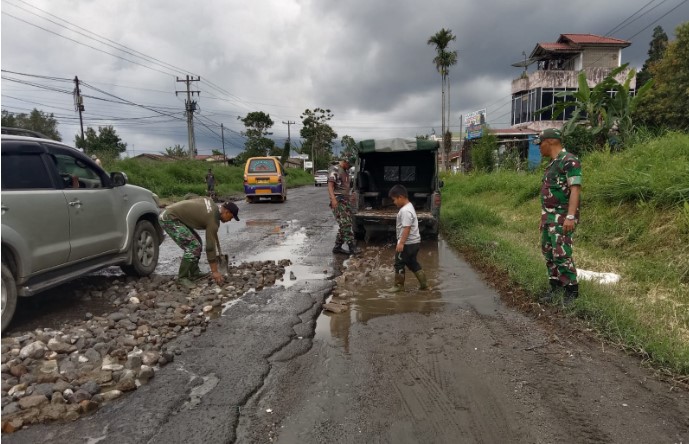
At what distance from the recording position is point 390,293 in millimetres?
5938

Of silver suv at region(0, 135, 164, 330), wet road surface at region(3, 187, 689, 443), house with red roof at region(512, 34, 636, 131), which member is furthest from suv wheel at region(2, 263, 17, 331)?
house with red roof at region(512, 34, 636, 131)

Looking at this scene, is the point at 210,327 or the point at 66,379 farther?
the point at 210,327

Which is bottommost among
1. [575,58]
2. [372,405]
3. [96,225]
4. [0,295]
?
[372,405]

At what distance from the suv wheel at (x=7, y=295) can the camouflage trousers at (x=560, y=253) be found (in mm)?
5267

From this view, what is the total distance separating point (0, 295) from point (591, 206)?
912 centimetres

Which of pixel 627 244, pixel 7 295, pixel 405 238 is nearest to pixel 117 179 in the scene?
pixel 7 295

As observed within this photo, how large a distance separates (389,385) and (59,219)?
146 inches

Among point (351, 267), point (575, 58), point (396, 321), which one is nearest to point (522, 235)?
point (351, 267)

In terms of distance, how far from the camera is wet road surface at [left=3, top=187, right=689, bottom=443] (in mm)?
2723

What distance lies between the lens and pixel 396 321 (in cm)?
486

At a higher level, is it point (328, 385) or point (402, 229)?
point (402, 229)

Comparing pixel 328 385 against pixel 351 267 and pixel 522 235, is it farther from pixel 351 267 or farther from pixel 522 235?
pixel 522 235

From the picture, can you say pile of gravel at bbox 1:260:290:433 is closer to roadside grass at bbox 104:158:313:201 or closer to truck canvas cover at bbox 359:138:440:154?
truck canvas cover at bbox 359:138:440:154

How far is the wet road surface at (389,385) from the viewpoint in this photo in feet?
8.93
